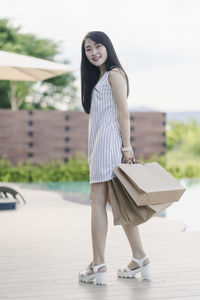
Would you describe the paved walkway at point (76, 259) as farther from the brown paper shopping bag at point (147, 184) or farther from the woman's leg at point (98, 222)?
the brown paper shopping bag at point (147, 184)

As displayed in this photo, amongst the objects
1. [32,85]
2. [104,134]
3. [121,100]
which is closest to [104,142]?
[104,134]

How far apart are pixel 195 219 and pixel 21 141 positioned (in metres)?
8.38

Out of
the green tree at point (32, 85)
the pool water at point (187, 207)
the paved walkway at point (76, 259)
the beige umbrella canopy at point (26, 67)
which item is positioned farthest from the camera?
the green tree at point (32, 85)

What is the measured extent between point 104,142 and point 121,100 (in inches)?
10.8

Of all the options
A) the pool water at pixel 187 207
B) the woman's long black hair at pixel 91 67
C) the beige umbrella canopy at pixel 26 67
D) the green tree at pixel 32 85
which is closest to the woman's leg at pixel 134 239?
the woman's long black hair at pixel 91 67

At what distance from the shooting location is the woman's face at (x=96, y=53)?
3.56 metres

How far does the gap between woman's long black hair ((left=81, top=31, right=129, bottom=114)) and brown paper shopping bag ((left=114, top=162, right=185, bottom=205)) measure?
54 cm

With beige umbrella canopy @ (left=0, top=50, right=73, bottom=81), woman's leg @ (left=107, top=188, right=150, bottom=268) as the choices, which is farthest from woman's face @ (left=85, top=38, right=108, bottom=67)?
beige umbrella canopy @ (left=0, top=50, right=73, bottom=81)

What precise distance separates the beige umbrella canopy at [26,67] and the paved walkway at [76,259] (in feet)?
6.17

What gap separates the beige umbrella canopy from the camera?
23.7ft

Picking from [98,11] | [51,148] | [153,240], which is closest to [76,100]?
[98,11]

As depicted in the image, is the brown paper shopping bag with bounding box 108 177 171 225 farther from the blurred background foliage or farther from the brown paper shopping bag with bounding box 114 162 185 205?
the blurred background foliage

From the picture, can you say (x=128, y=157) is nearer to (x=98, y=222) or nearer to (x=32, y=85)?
(x=98, y=222)

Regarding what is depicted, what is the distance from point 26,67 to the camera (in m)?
7.25
